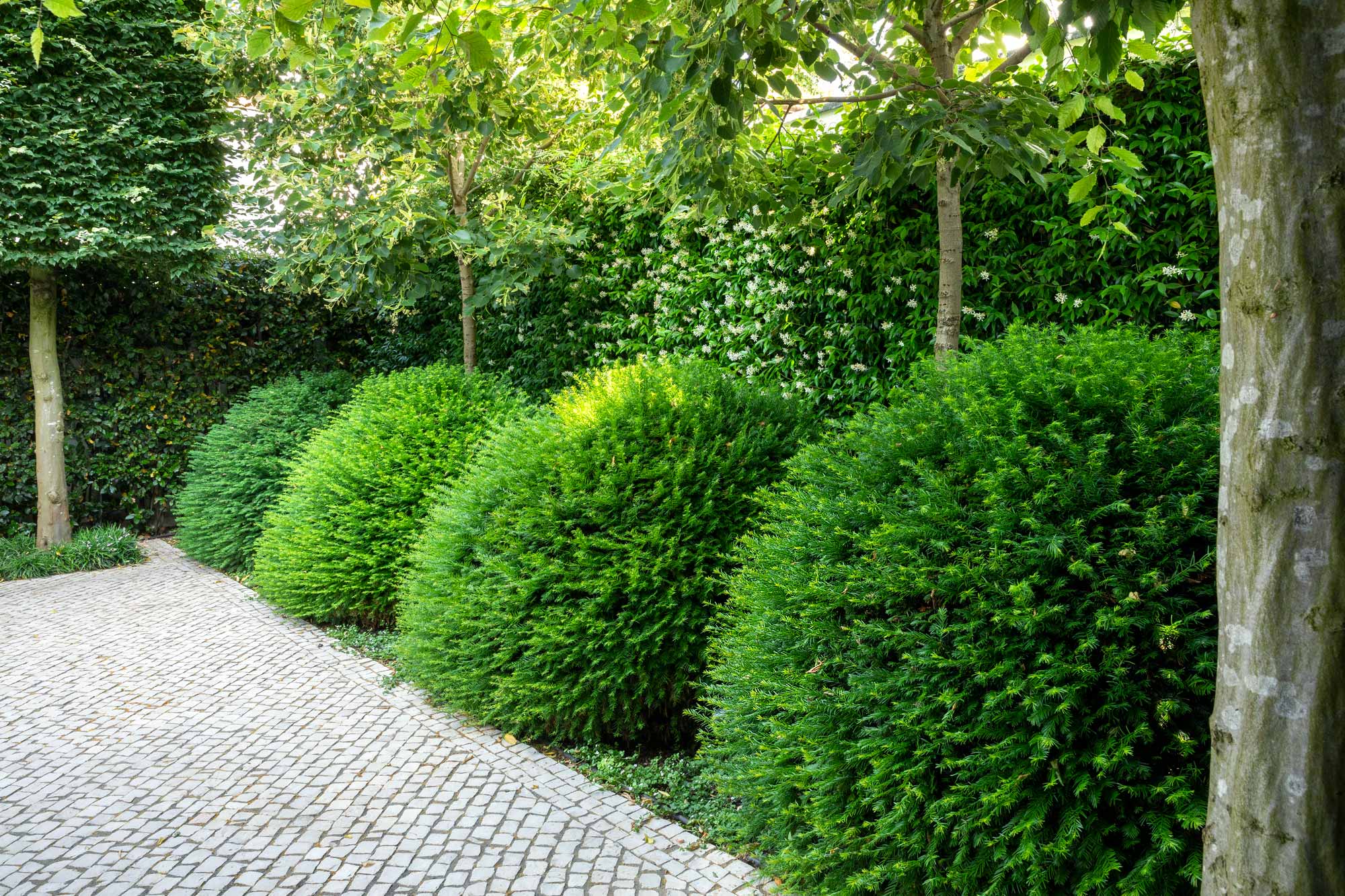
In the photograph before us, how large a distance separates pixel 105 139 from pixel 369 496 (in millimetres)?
4974

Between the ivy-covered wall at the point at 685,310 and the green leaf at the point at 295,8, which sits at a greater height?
the green leaf at the point at 295,8

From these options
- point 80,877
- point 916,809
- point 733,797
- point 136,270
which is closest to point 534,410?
point 733,797

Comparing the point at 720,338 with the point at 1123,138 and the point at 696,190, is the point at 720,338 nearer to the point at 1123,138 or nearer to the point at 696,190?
the point at 696,190

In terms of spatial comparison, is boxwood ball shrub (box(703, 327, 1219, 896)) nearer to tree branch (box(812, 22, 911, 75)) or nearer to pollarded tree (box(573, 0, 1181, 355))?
pollarded tree (box(573, 0, 1181, 355))

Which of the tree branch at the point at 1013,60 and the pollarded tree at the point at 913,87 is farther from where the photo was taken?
the tree branch at the point at 1013,60

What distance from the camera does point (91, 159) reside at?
7914mm

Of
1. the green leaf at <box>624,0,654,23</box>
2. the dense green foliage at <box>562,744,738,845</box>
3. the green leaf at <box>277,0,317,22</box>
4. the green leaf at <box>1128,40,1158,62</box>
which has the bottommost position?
the dense green foliage at <box>562,744,738,845</box>

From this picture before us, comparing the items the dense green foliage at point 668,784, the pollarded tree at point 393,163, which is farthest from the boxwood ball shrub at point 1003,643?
the pollarded tree at point 393,163

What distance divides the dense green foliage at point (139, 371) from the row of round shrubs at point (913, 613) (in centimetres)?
740

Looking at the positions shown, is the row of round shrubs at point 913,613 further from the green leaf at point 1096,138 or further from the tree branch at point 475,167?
the tree branch at point 475,167

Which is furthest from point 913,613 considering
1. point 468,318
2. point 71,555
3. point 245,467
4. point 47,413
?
point 47,413

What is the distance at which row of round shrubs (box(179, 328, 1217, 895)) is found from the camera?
6.90 feet

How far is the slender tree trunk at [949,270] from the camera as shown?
13.1 ft

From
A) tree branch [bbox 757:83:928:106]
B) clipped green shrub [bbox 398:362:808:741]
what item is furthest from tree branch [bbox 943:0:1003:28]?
clipped green shrub [bbox 398:362:808:741]
